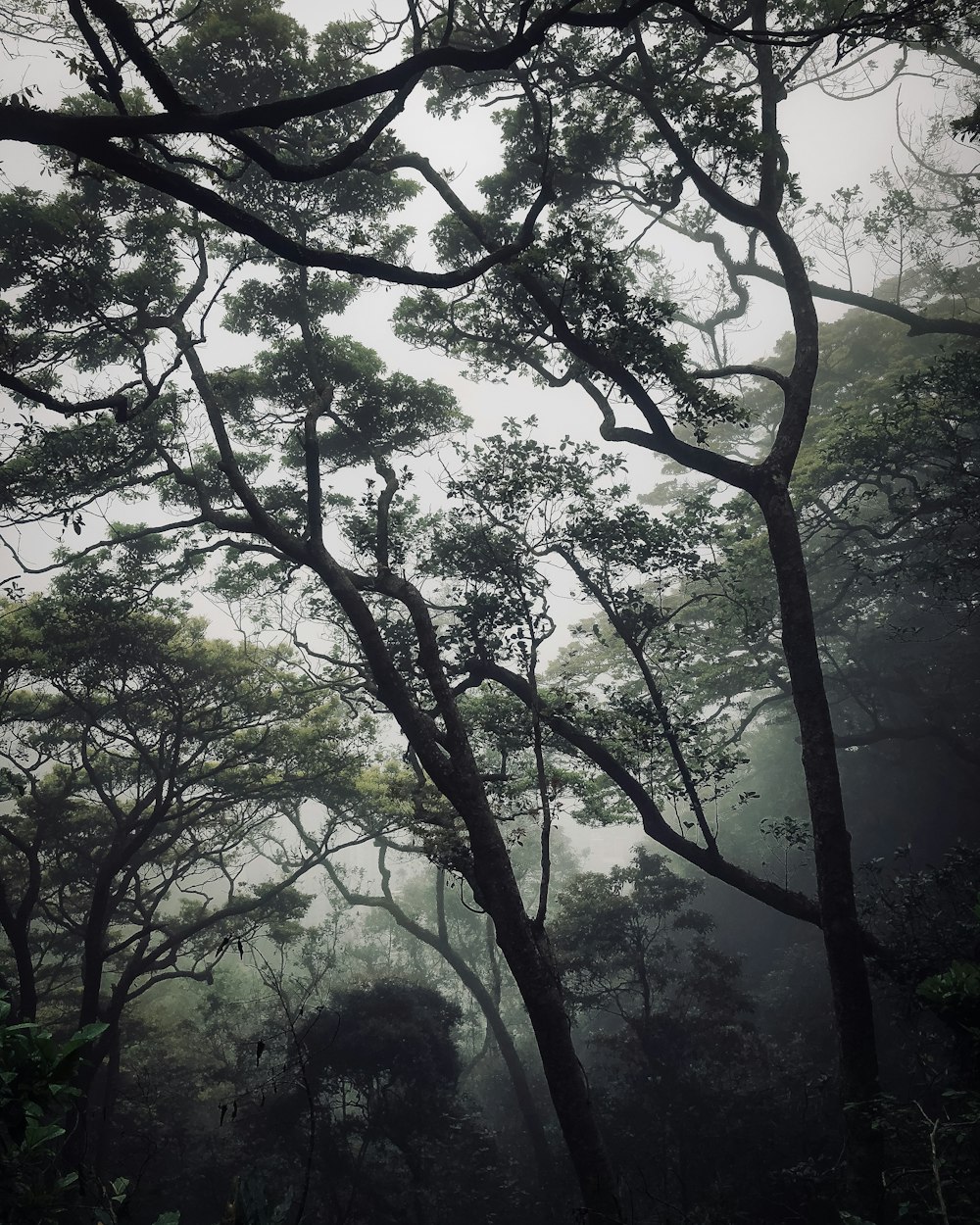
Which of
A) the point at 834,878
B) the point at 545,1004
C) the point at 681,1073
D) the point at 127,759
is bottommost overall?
the point at 681,1073

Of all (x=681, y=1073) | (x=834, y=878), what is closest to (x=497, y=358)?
(x=834, y=878)

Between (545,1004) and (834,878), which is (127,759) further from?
(834,878)

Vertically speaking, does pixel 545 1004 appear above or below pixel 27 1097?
below

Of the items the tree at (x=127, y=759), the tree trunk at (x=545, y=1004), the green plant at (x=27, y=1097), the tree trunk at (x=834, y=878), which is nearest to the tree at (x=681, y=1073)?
the tree trunk at (x=545, y=1004)

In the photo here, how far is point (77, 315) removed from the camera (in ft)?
27.2

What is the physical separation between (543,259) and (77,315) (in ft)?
19.2

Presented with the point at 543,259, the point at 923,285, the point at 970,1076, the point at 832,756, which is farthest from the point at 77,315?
the point at 923,285

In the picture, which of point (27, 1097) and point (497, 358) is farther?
point (497, 358)

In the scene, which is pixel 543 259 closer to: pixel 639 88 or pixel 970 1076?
pixel 639 88

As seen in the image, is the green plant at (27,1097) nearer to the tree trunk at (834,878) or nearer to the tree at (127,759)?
the tree trunk at (834,878)

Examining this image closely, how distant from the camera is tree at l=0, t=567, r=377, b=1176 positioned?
1023 centimetres

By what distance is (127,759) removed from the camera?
39.1 feet

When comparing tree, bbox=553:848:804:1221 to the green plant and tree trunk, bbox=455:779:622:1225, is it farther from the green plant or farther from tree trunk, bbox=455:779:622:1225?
the green plant

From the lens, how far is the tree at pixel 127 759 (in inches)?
403
